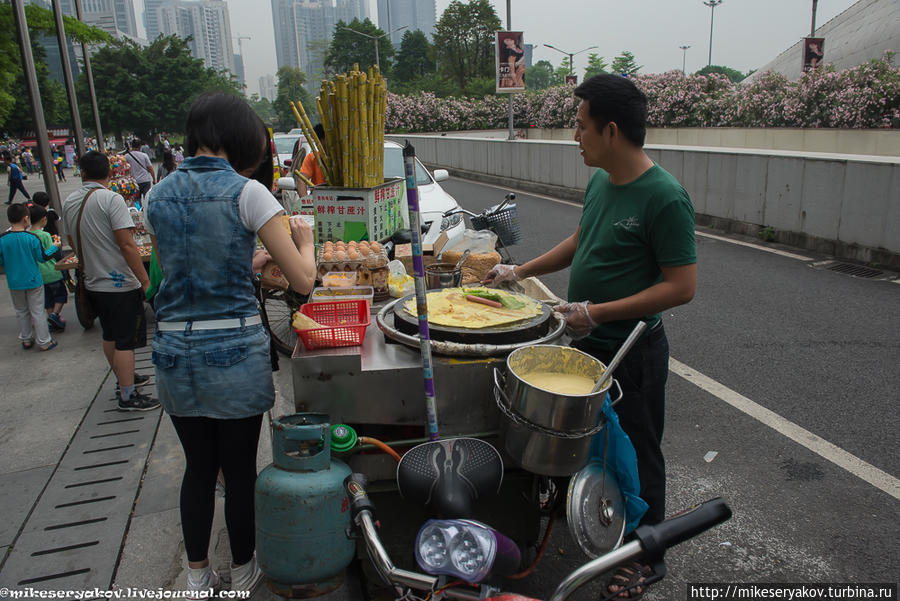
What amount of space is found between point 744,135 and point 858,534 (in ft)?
72.8

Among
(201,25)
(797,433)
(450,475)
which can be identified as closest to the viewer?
(450,475)

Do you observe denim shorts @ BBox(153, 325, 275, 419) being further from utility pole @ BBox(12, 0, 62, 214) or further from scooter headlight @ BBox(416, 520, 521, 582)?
utility pole @ BBox(12, 0, 62, 214)

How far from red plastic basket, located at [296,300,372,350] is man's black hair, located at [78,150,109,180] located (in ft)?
9.80

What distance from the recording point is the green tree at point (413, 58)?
251ft

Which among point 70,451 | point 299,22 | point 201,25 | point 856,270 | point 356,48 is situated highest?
point 299,22

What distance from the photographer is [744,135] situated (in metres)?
22.4

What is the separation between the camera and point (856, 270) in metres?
8.13

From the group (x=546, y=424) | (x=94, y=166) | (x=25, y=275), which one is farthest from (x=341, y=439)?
(x=25, y=275)

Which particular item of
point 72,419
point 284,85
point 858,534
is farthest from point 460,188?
point 284,85

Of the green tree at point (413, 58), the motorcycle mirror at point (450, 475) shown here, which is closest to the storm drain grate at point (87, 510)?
the motorcycle mirror at point (450, 475)

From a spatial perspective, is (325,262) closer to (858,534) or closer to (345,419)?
(345,419)

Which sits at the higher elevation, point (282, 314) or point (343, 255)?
point (343, 255)

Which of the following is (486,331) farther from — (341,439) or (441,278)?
(441,278)

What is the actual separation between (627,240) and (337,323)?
1.29 m
